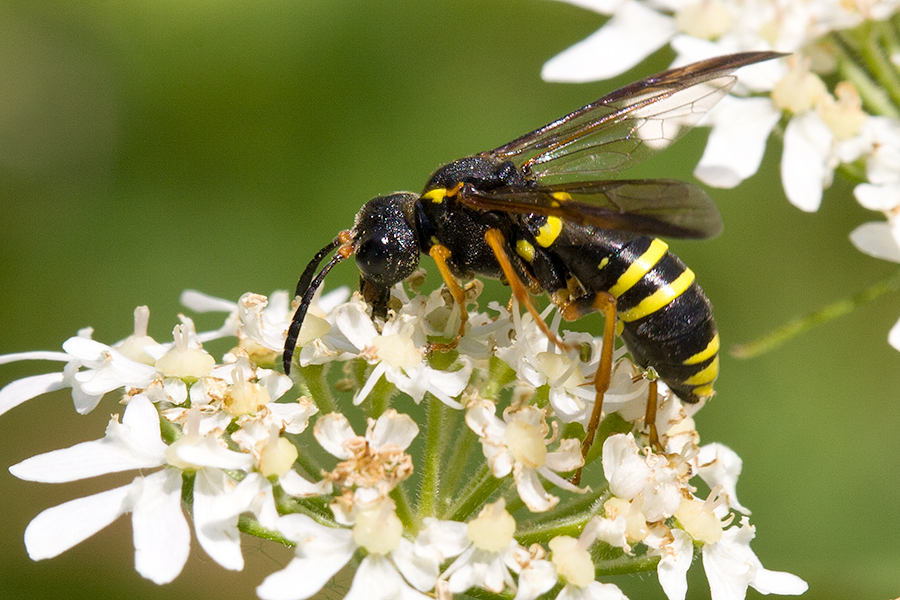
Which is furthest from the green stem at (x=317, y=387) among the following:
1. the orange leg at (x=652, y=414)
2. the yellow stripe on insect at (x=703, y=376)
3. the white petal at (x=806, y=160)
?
the white petal at (x=806, y=160)

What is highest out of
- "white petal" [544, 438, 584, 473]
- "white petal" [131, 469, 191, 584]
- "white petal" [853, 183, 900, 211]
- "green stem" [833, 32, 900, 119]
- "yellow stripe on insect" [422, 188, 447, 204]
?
"green stem" [833, 32, 900, 119]

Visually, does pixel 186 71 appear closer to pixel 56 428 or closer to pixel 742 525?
pixel 56 428

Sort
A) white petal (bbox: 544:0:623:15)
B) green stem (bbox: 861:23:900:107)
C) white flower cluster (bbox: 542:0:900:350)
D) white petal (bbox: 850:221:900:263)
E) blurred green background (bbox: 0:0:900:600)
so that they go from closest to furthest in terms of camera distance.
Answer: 1. white petal (bbox: 850:221:900:263)
2. white flower cluster (bbox: 542:0:900:350)
3. green stem (bbox: 861:23:900:107)
4. white petal (bbox: 544:0:623:15)
5. blurred green background (bbox: 0:0:900:600)

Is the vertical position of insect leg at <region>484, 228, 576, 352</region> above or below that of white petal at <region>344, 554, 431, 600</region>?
above

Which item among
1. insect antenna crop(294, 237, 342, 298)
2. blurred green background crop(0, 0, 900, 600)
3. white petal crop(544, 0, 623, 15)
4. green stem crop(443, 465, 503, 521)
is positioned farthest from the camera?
blurred green background crop(0, 0, 900, 600)

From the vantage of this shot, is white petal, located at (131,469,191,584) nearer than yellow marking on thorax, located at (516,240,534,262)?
Yes

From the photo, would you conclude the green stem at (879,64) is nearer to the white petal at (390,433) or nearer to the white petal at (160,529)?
the white petal at (390,433)

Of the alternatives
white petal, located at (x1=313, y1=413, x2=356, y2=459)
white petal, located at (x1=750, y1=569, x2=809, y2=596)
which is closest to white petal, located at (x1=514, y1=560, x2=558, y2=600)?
white petal, located at (x1=313, y1=413, x2=356, y2=459)

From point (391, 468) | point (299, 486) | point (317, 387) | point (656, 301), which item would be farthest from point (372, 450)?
point (656, 301)

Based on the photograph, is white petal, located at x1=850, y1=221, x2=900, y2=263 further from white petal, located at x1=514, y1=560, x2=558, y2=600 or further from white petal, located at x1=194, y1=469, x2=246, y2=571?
white petal, located at x1=194, y1=469, x2=246, y2=571
